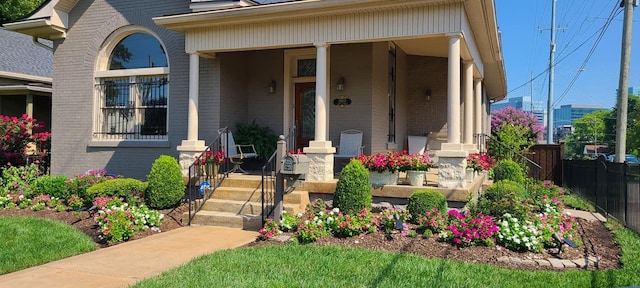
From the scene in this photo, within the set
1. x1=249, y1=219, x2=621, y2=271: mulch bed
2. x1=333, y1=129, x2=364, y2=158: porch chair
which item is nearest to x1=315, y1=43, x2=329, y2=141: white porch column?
x1=333, y1=129, x2=364, y2=158: porch chair

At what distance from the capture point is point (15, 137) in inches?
472

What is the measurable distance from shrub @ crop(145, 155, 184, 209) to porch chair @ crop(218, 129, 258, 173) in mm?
1189

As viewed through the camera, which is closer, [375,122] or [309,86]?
[375,122]

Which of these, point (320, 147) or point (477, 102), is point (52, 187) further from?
point (477, 102)

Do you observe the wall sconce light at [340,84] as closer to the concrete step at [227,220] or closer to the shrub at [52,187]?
the concrete step at [227,220]

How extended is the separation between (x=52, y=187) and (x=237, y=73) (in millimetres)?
4402

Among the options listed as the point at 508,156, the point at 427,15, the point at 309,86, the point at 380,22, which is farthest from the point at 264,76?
the point at 508,156

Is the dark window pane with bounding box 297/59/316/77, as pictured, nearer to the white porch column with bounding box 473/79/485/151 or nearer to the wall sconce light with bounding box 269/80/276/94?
the wall sconce light with bounding box 269/80/276/94

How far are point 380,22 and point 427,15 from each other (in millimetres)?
775

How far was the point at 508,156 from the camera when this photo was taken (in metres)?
13.0

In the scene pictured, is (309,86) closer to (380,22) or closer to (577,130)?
(380,22)

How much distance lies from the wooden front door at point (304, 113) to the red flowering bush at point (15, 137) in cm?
695

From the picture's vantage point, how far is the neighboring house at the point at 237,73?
835cm

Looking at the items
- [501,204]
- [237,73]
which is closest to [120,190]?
[237,73]
